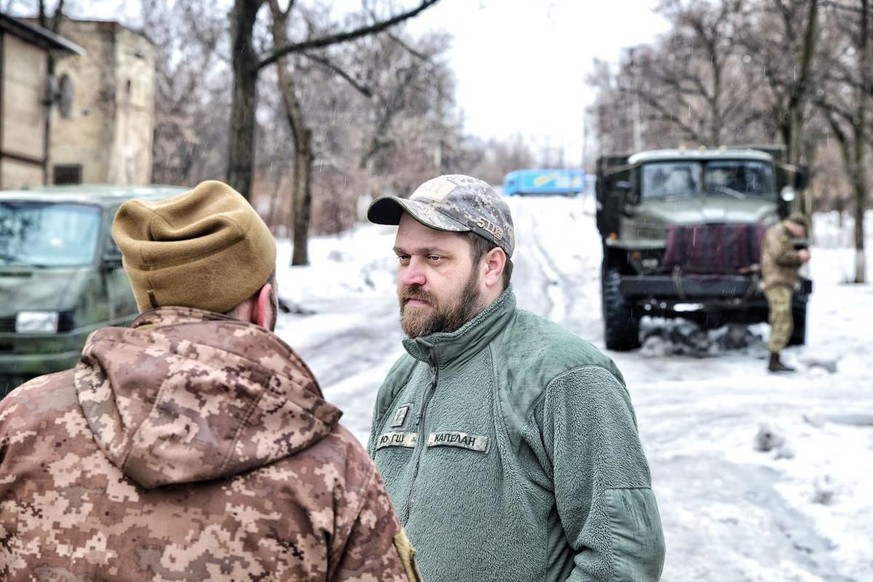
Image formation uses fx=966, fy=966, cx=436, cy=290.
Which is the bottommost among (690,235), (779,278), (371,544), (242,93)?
(371,544)

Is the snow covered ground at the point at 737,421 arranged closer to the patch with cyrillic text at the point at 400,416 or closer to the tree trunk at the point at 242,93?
the tree trunk at the point at 242,93

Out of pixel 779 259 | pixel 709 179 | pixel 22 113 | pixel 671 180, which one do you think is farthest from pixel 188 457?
pixel 22 113

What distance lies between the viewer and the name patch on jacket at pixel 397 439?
7.97ft

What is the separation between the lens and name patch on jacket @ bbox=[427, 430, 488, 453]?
88.5 inches

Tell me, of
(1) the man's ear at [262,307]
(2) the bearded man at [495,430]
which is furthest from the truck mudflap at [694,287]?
(1) the man's ear at [262,307]

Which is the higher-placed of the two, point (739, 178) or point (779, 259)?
point (739, 178)

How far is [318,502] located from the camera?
61.6 inches

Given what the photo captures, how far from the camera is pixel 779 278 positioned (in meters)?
10.8

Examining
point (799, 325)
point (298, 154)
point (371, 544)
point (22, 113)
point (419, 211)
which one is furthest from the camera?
point (298, 154)

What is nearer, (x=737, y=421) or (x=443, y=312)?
(x=443, y=312)

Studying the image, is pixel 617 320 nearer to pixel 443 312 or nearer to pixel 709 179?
pixel 709 179

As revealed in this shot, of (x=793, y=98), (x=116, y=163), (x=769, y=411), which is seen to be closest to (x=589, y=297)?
(x=793, y=98)

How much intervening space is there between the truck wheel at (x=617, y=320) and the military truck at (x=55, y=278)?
5.52m

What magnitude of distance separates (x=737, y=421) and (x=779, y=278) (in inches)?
128
